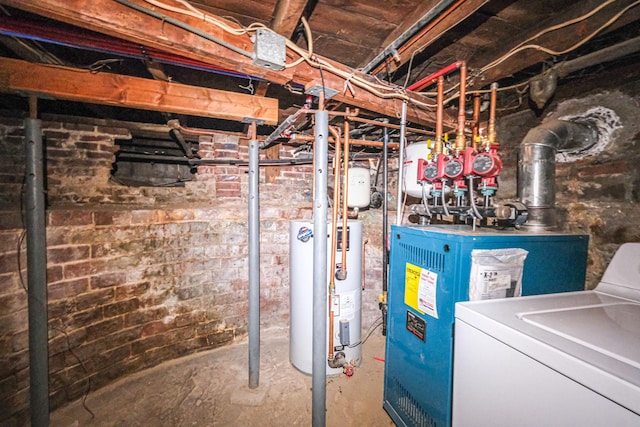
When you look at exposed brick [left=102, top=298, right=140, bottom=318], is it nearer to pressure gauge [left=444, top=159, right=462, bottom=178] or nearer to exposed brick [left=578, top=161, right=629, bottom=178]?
pressure gauge [left=444, top=159, right=462, bottom=178]

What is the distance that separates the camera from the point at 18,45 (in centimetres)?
130

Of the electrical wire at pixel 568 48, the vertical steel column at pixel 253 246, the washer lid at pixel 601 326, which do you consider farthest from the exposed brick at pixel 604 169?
the vertical steel column at pixel 253 246

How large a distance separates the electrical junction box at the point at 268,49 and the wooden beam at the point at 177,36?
5cm

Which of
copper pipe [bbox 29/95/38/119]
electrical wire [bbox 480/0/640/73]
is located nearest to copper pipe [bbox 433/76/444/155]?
electrical wire [bbox 480/0/640/73]

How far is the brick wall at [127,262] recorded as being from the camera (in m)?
1.73

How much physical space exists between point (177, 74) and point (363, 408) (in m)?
2.68

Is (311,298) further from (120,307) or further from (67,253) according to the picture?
(67,253)

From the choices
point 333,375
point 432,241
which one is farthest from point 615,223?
point 333,375

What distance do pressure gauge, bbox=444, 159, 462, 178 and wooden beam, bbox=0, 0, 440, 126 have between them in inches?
22.6

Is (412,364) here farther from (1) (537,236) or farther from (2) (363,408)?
(1) (537,236)

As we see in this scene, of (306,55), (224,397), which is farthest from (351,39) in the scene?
(224,397)

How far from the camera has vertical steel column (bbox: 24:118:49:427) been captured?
1.50 metres

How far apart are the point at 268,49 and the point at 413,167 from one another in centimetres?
117

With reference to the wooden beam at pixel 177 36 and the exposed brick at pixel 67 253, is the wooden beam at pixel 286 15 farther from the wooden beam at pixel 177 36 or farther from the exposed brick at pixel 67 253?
the exposed brick at pixel 67 253
